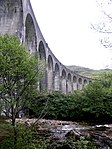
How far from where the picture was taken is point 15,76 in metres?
11.1

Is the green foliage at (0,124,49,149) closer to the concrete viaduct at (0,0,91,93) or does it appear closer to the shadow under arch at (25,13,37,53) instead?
the concrete viaduct at (0,0,91,93)

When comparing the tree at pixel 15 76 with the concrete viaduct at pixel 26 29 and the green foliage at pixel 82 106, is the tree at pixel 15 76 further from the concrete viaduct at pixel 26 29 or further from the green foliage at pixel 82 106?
the green foliage at pixel 82 106

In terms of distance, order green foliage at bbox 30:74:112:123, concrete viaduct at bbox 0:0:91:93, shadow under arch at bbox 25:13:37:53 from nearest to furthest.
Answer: green foliage at bbox 30:74:112:123 → concrete viaduct at bbox 0:0:91:93 → shadow under arch at bbox 25:13:37:53

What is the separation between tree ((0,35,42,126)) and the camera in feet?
33.8

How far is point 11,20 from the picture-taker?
28266mm

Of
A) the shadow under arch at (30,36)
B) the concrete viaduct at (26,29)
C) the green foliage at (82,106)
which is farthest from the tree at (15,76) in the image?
the shadow under arch at (30,36)

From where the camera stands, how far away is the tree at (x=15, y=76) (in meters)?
10.3

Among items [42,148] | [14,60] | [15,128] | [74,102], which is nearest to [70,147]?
[42,148]

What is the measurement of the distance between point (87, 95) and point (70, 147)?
1784cm

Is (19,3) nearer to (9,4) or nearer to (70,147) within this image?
(9,4)

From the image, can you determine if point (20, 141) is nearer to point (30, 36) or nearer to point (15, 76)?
point (15, 76)

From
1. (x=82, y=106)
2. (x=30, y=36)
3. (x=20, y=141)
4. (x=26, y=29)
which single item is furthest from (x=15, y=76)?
(x=30, y=36)

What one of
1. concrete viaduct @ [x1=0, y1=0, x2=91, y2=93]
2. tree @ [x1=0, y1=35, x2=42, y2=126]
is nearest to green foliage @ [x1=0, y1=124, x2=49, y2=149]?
tree @ [x1=0, y1=35, x2=42, y2=126]

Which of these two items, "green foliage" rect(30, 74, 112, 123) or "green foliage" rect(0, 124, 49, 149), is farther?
"green foliage" rect(30, 74, 112, 123)
